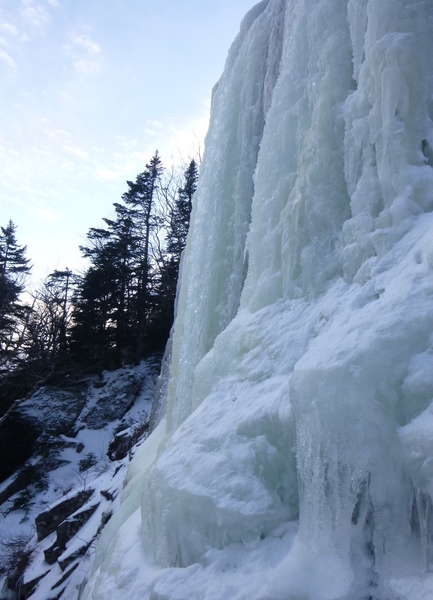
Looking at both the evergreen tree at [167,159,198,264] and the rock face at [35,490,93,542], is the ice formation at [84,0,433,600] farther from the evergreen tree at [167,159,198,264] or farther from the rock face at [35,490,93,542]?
the evergreen tree at [167,159,198,264]

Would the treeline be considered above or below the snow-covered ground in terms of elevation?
above

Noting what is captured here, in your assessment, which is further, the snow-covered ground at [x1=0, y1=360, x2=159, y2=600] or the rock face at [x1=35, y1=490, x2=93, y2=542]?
the rock face at [x1=35, y1=490, x2=93, y2=542]

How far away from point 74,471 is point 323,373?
12.2 meters

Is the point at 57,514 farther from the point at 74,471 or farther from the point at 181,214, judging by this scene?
the point at 181,214

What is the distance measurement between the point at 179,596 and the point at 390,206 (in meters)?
3.15

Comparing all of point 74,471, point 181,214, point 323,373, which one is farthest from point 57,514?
point 181,214

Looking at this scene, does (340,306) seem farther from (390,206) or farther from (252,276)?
(252,276)

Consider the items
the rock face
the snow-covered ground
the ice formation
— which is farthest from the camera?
the rock face

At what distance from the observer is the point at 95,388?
1628cm

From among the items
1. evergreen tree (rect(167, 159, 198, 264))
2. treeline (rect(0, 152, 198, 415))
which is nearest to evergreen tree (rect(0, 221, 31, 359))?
treeline (rect(0, 152, 198, 415))

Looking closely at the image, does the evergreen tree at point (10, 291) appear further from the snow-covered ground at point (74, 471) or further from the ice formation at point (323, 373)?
the ice formation at point (323, 373)

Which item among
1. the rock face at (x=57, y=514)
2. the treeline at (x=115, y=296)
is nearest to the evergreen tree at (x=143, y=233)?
the treeline at (x=115, y=296)

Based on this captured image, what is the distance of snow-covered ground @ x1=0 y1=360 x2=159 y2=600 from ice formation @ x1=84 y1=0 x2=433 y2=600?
1.90 meters

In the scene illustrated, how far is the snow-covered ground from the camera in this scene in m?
6.43
